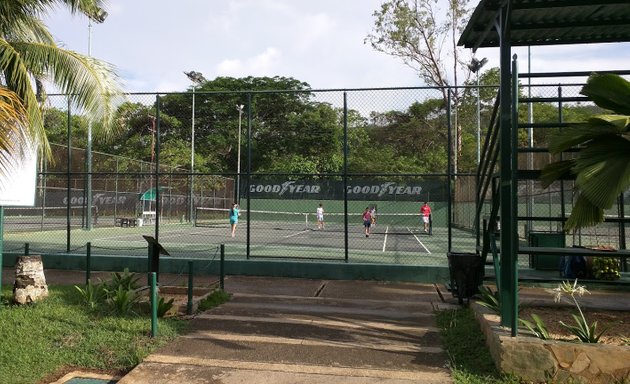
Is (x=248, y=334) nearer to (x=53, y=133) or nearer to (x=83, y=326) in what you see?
(x=83, y=326)

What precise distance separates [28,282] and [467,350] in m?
6.41

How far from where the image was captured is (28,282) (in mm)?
7590

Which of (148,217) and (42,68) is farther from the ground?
(42,68)

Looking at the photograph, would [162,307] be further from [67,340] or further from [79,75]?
[79,75]

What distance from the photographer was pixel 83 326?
6.56 metres

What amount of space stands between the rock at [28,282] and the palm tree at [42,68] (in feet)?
5.67

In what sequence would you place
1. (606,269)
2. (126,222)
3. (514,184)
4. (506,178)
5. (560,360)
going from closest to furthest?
(560,360), (514,184), (506,178), (606,269), (126,222)

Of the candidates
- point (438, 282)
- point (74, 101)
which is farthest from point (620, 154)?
point (74, 101)

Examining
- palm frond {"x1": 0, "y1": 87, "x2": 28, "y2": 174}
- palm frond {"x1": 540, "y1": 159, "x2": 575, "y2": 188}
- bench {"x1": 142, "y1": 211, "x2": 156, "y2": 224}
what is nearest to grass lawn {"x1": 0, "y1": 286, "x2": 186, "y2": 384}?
palm frond {"x1": 0, "y1": 87, "x2": 28, "y2": 174}

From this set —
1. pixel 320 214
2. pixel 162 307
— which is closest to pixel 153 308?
pixel 162 307

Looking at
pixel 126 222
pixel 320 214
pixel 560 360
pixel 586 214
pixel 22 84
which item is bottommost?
pixel 560 360

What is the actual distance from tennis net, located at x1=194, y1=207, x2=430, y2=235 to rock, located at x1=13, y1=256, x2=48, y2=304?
1718cm

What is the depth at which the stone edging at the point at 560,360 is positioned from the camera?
15.2ft

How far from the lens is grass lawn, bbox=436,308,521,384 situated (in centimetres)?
496
